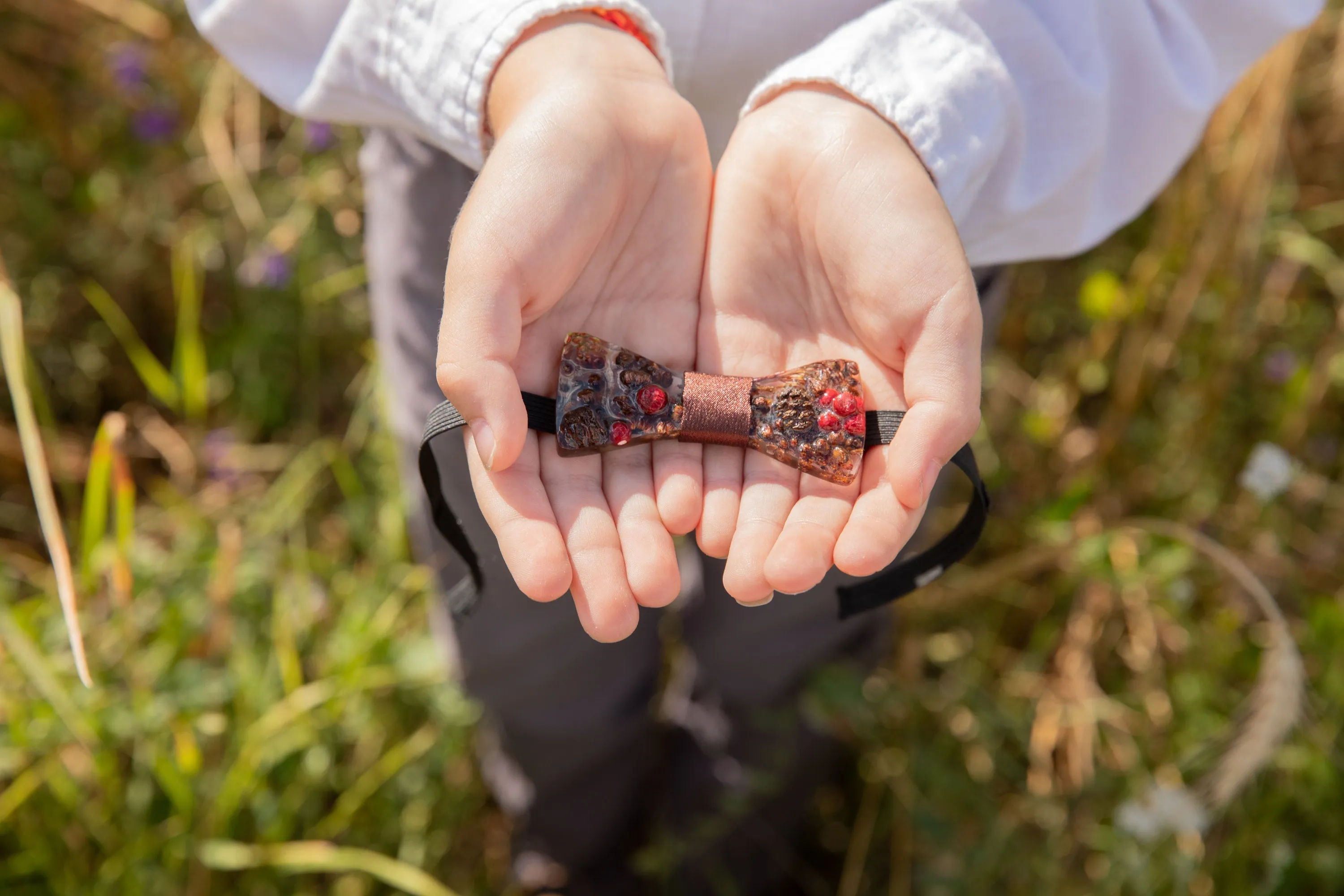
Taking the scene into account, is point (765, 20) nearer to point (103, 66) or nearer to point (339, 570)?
point (339, 570)

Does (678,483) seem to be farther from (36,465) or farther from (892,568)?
(36,465)

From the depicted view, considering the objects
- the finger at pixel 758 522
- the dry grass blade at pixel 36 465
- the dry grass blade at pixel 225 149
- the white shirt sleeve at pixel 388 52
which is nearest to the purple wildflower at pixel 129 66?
the dry grass blade at pixel 225 149

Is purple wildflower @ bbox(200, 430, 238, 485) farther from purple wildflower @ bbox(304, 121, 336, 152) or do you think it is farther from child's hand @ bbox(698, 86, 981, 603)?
child's hand @ bbox(698, 86, 981, 603)

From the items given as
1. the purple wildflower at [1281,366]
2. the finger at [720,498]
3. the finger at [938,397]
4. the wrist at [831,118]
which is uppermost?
the wrist at [831,118]

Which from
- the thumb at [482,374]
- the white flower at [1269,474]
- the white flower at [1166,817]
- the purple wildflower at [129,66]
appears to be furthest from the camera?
the purple wildflower at [129,66]

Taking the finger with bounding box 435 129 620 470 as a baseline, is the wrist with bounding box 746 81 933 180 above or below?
above

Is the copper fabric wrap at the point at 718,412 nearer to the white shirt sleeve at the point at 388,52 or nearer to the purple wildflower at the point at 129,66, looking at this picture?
the white shirt sleeve at the point at 388,52

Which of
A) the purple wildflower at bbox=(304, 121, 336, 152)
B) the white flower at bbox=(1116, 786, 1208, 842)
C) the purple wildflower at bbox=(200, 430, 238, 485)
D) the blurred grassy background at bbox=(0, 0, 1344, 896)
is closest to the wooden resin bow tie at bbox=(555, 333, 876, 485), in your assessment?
the blurred grassy background at bbox=(0, 0, 1344, 896)
